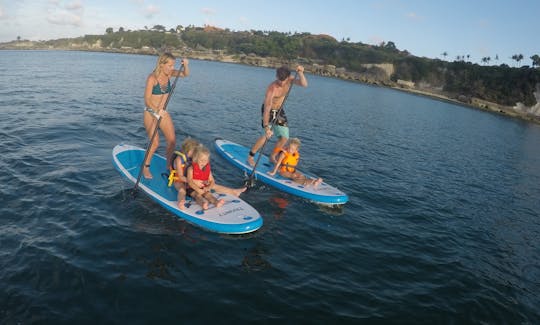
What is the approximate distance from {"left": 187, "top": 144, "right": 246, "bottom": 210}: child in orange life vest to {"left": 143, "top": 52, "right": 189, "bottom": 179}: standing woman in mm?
1788

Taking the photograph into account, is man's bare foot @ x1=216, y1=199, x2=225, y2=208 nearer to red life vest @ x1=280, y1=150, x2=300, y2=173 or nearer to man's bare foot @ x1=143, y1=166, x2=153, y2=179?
man's bare foot @ x1=143, y1=166, x2=153, y2=179

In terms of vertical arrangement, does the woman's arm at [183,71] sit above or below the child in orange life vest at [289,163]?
above

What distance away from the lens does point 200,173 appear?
9180 mm

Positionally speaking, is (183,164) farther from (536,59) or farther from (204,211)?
(536,59)

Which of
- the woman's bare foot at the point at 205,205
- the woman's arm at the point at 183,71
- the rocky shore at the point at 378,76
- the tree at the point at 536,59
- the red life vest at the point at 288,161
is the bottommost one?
the woman's bare foot at the point at 205,205

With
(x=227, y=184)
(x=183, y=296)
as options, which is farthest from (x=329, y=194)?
(x=183, y=296)

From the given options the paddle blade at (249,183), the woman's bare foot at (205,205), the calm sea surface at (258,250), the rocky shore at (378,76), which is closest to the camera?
the calm sea surface at (258,250)

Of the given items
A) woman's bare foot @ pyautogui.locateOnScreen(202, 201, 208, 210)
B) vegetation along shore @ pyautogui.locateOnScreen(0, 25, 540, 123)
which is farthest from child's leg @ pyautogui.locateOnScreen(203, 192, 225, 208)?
vegetation along shore @ pyautogui.locateOnScreen(0, 25, 540, 123)

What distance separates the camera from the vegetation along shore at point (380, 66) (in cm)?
8950

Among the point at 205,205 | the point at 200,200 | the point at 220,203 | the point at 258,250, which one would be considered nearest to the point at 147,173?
the point at 200,200

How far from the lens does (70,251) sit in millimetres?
7266

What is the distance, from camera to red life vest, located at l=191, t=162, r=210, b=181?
29.7 ft

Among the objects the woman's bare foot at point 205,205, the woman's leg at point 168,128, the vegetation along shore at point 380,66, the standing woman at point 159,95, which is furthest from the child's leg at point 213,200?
the vegetation along shore at point 380,66

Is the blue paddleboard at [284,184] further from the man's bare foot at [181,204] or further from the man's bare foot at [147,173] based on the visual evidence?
the man's bare foot at [181,204]
